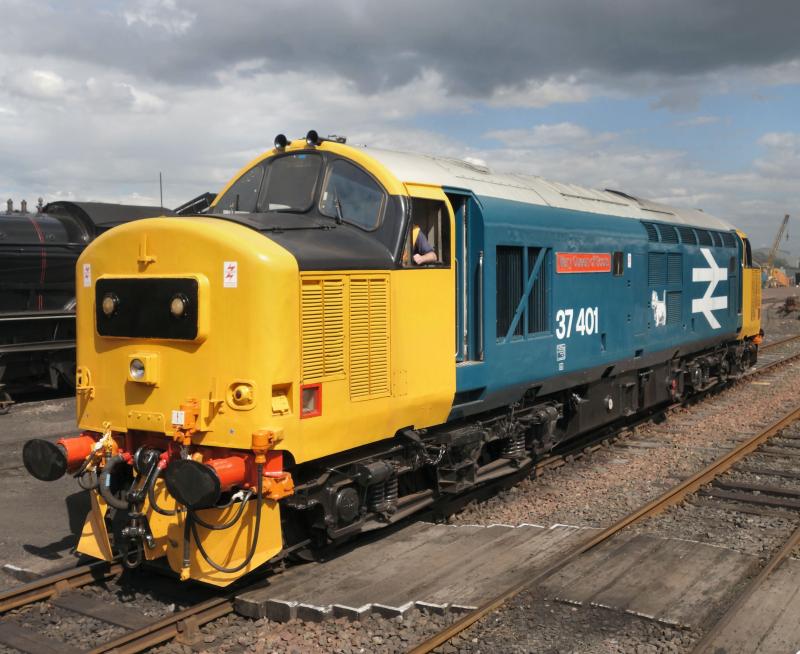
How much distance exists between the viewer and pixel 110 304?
6109 mm

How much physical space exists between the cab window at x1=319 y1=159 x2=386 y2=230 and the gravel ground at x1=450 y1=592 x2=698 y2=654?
3.13 meters

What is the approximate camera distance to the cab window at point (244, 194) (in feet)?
23.7

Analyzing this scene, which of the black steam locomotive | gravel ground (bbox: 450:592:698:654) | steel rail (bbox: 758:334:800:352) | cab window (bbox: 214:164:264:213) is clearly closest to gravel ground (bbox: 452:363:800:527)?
gravel ground (bbox: 450:592:698:654)

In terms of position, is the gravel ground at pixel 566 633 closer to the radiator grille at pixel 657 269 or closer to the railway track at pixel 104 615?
the railway track at pixel 104 615

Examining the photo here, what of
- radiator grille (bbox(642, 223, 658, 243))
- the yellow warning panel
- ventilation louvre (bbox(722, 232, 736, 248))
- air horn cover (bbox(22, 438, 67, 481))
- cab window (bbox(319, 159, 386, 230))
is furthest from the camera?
ventilation louvre (bbox(722, 232, 736, 248))

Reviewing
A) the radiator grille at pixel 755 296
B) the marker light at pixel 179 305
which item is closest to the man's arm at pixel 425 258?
the marker light at pixel 179 305

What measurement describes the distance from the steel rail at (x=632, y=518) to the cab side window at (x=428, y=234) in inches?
103

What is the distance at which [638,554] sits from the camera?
682cm

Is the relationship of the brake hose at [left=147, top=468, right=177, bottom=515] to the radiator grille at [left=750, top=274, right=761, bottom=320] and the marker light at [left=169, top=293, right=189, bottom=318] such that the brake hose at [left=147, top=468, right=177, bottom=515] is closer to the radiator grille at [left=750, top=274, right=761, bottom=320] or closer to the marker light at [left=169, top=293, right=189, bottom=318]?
the marker light at [left=169, top=293, right=189, bottom=318]

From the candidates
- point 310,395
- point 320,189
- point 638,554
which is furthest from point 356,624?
point 320,189

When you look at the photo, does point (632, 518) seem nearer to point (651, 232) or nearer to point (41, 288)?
point (651, 232)

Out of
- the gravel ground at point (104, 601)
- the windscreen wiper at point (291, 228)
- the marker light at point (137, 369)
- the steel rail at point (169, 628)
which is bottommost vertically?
the gravel ground at point (104, 601)

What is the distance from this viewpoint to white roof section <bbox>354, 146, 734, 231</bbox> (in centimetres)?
696

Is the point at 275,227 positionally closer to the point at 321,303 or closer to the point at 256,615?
the point at 321,303
